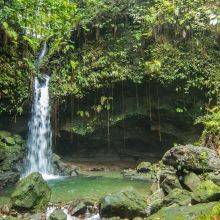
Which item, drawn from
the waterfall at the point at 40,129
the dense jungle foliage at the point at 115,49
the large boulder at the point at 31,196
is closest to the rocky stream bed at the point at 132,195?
the large boulder at the point at 31,196

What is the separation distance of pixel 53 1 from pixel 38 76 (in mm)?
3419

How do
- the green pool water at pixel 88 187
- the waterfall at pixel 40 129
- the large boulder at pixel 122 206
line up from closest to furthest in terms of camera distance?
1. the large boulder at pixel 122 206
2. the green pool water at pixel 88 187
3. the waterfall at pixel 40 129

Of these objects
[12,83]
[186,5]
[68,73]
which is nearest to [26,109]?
[12,83]

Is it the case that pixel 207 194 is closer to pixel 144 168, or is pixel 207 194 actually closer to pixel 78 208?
pixel 78 208

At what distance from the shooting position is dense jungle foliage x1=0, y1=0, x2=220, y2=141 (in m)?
15.8

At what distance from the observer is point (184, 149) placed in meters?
10.4

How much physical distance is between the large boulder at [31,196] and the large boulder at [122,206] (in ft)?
5.72

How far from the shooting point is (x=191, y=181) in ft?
32.7

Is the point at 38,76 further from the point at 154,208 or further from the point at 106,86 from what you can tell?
the point at 154,208

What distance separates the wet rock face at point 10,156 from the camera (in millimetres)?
13398

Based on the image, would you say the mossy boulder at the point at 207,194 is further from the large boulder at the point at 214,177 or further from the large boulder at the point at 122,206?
the large boulder at the point at 122,206

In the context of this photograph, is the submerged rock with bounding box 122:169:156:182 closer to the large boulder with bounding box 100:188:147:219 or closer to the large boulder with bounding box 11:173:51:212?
the large boulder with bounding box 100:188:147:219

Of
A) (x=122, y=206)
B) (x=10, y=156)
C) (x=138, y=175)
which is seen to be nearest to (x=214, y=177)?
(x=122, y=206)

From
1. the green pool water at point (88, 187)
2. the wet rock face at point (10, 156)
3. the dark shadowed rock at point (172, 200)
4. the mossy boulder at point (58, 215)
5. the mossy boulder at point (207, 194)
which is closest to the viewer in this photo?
the mossy boulder at point (207, 194)
